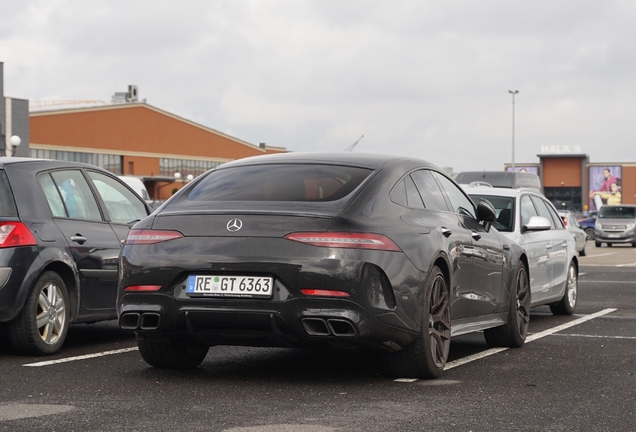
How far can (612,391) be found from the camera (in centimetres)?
650

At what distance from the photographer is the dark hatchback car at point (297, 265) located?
6.30m

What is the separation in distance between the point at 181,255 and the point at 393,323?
133cm

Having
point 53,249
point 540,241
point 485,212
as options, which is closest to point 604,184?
point 540,241

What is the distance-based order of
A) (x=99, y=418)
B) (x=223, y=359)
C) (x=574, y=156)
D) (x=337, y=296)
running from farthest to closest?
1. (x=574, y=156)
2. (x=223, y=359)
3. (x=337, y=296)
4. (x=99, y=418)

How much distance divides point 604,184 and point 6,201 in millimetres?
124162

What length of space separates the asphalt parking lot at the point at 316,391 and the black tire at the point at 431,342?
11 cm

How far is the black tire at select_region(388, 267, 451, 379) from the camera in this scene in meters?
6.78

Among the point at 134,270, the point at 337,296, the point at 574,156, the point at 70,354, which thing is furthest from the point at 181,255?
the point at 574,156

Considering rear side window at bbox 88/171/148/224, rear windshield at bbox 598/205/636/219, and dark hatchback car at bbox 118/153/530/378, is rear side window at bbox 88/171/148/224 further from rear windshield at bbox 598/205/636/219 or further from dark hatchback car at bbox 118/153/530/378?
rear windshield at bbox 598/205/636/219

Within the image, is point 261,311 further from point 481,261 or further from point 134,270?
point 481,261

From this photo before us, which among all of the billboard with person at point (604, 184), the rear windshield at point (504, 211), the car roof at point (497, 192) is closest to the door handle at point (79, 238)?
the rear windshield at point (504, 211)

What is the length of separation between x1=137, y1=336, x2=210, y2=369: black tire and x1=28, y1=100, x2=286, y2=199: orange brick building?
73.8 m

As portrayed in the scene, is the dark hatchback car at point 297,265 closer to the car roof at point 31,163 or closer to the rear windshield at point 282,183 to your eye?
the rear windshield at point 282,183

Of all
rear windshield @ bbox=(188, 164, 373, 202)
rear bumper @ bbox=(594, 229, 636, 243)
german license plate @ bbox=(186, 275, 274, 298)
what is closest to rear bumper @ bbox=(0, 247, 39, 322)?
rear windshield @ bbox=(188, 164, 373, 202)
